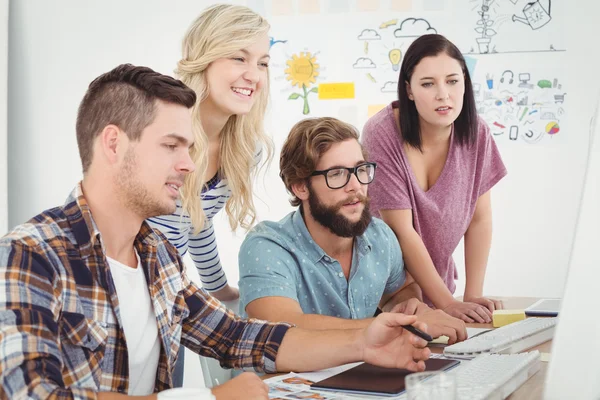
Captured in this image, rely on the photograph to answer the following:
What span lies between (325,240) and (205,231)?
2.00 ft

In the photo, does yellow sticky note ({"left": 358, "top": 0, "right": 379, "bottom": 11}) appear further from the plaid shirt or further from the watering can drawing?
the plaid shirt

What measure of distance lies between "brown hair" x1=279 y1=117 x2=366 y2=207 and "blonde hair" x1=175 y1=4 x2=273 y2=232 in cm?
22

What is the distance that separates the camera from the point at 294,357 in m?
1.45

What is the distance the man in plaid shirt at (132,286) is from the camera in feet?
3.72

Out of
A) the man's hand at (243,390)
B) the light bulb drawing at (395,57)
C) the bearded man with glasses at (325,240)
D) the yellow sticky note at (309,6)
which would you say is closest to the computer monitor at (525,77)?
the light bulb drawing at (395,57)

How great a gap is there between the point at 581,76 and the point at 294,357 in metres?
3.03

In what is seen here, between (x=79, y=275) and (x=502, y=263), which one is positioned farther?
(x=502, y=263)

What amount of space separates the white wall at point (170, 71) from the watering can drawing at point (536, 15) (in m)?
0.11

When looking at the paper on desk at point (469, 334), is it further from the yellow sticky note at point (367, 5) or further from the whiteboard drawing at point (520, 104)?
the yellow sticky note at point (367, 5)

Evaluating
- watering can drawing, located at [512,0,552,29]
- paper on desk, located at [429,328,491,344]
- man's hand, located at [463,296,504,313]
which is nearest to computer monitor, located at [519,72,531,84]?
watering can drawing, located at [512,0,552,29]

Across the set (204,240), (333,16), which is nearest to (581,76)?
(333,16)

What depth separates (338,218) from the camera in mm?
1951

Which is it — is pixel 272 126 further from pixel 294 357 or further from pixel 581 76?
pixel 294 357

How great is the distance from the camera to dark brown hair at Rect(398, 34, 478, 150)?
2291mm
